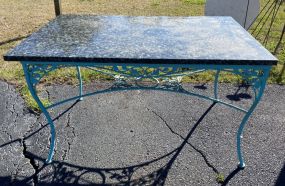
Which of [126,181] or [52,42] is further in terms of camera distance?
[126,181]

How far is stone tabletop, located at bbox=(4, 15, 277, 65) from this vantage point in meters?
2.17

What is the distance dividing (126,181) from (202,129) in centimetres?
104

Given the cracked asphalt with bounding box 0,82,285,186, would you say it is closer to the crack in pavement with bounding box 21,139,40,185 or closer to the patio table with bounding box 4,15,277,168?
the crack in pavement with bounding box 21,139,40,185

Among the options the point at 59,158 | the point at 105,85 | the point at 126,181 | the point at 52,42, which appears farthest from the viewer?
the point at 105,85

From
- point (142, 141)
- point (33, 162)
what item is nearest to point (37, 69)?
point (33, 162)

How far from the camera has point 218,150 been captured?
294cm

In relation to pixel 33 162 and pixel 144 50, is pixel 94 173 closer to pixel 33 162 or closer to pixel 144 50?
pixel 33 162

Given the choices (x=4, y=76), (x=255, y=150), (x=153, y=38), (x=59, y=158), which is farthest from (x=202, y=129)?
(x=4, y=76)

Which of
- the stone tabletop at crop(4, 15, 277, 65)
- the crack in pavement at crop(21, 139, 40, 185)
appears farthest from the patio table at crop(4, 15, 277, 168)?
the crack in pavement at crop(21, 139, 40, 185)

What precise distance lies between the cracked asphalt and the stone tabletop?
1.03m

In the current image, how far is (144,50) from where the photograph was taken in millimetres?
2301

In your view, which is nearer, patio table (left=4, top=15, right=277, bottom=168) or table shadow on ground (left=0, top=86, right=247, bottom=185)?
patio table (left=4, top=15, right=277, bottom=168)

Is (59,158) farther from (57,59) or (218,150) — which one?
(218,150)

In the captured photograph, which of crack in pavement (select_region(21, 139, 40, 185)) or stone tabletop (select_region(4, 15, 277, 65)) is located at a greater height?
stone tabletop (select_region(4, 15, 277, 65))
